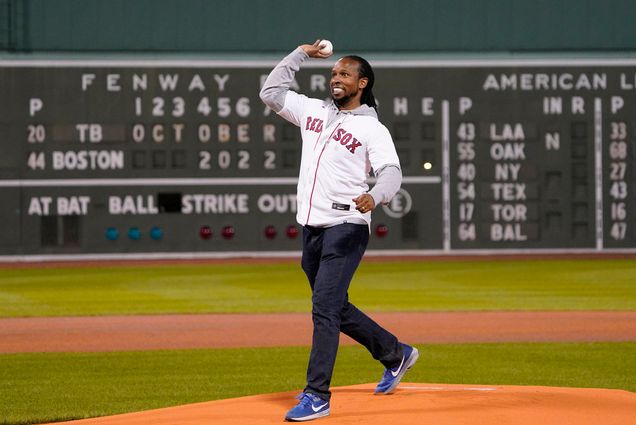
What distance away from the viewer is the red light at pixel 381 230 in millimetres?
23656

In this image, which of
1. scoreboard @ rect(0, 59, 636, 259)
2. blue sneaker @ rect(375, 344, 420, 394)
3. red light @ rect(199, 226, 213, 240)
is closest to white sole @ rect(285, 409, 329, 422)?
blue sneaker @ rect(375, 344, 420, 394)

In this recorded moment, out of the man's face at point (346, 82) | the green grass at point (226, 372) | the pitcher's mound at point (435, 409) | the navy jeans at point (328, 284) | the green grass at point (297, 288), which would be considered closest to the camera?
the pitcher's mound at point (435, 409)

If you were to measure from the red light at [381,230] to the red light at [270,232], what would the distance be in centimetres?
196

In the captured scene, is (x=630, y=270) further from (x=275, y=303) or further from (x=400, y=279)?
(x=275, y=303)

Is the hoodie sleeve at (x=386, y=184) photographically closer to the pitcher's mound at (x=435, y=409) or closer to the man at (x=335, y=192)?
the man at (x=335, y=192)

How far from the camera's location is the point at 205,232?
76.6 feet

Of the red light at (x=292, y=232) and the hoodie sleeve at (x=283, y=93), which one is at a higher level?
the hoodie sleeve at (x=283, y=93)

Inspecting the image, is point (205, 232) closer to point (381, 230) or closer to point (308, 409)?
point (381, 230)

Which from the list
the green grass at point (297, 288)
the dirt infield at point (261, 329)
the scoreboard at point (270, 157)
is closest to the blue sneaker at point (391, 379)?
the dirt infield at point (261, 329)
